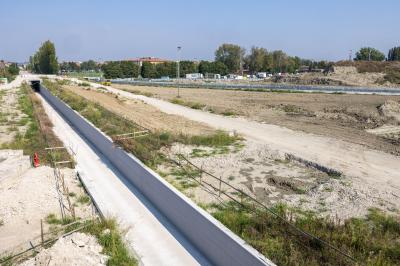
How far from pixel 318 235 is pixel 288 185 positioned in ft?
16.8

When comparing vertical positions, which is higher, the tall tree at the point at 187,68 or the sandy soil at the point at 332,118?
the tall tree at the point at 187,68

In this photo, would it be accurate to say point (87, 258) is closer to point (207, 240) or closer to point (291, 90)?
point (207, 240)

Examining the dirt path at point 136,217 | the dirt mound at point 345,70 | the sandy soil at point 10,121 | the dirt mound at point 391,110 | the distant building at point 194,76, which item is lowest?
the distant building at point 194,76

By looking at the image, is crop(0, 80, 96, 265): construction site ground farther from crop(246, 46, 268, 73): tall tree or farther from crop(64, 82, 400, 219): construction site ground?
crop(246, 46, 268, 73): tall tree

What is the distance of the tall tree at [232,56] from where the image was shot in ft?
496

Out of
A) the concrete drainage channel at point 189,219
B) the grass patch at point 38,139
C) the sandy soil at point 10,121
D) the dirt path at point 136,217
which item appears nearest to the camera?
the concrete drainage channel at point 189,219

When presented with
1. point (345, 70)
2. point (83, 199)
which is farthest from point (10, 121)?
point (345, 70)

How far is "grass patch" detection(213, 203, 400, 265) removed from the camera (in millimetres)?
8336

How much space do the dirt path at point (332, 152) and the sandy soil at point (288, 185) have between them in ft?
3.17

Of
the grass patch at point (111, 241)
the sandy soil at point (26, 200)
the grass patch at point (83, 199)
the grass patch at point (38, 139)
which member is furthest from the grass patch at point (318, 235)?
the grass patch at point (38, 139)

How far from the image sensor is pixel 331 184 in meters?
14.4

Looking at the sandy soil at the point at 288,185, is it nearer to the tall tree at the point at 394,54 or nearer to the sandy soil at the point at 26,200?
the sandy soil at the point at 26,200

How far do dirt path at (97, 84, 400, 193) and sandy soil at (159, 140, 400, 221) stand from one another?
97 centimetres

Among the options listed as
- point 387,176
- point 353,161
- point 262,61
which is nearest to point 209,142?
point 353,161
